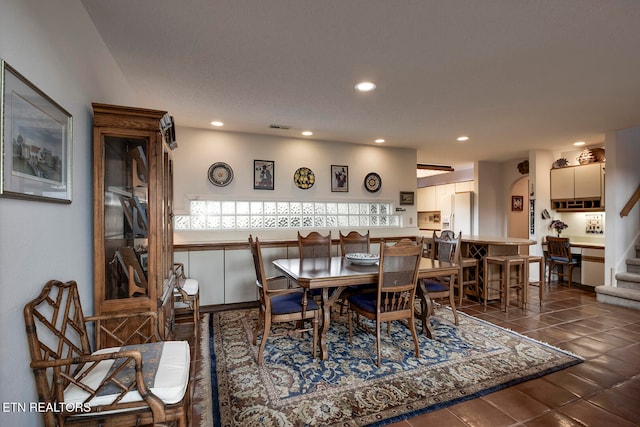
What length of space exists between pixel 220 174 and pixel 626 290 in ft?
19.3

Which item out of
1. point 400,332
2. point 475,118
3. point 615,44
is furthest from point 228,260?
point 615,44

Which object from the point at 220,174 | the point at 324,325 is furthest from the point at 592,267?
the point at 220,174

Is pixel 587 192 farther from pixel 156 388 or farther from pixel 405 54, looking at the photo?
pixel 156 388

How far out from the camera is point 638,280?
4.22 m

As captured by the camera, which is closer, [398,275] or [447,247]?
[398,275]

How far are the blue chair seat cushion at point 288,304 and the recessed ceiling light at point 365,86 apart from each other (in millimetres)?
2015

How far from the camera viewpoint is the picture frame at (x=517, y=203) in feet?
23.0

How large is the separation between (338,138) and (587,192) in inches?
170

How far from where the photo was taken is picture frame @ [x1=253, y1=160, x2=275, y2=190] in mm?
4684

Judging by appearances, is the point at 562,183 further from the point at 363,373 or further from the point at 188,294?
the point at 188,294


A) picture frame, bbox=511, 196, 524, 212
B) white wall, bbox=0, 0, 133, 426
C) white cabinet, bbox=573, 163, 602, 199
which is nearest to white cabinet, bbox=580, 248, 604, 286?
white cabinet, bbox=573, 163, 602, 199

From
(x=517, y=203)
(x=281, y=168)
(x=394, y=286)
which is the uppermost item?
(x=281, y=168)

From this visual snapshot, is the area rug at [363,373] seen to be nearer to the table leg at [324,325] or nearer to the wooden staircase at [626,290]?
the table leg at [324,325]

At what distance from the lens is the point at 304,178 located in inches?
196
